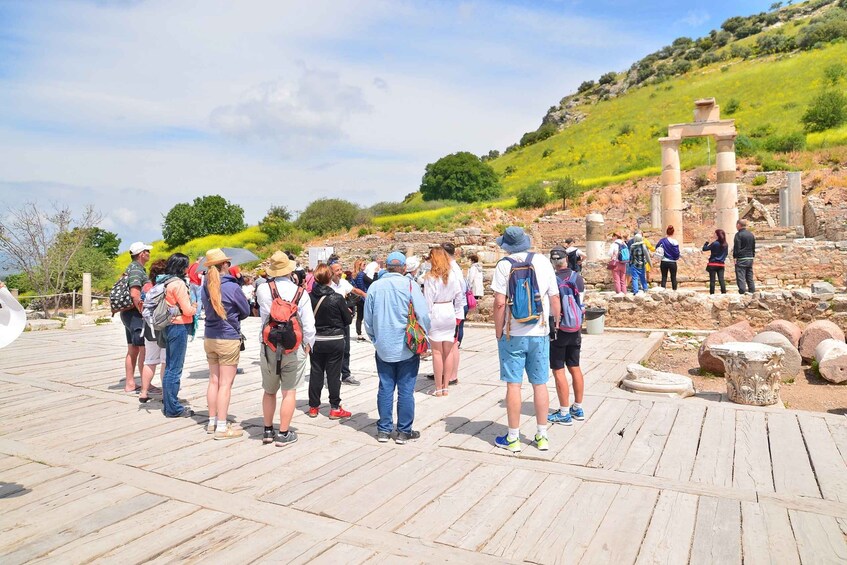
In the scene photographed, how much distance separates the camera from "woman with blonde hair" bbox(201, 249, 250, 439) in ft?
18.1

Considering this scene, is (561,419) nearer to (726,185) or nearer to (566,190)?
(726,185)

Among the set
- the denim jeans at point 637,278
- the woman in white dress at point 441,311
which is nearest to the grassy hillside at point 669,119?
the denim jeans at point 637,278

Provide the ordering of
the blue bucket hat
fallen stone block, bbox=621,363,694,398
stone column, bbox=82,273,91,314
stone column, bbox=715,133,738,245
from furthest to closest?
stone column, bbox=715,133,738,245 → stone column, bbox=82,273,91,314 → fallen stone block, bbox=621,363,694,398 → the blue bucket hat

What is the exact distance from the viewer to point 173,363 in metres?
6.24

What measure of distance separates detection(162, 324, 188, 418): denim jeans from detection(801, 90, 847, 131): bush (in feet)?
161

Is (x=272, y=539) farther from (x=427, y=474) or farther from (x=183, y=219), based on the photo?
(x=183, y=219)

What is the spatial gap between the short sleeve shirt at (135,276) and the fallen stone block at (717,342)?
762cm

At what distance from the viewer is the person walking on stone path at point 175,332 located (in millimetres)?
6152

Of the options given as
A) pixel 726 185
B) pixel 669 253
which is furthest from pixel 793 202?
pixel 669 253

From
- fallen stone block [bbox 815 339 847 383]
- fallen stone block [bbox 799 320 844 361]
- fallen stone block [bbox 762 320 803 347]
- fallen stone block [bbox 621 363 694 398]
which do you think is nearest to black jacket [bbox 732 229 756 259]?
fallen stone block [bbox 762 320 803 347]

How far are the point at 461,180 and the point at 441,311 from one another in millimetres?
53267

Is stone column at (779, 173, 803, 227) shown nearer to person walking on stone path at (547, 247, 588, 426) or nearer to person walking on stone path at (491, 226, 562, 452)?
person walking on stone path at (547, 247, 588, 426)

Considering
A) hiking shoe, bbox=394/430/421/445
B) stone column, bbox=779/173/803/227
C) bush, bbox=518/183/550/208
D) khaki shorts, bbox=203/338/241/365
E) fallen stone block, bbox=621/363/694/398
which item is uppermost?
bush, bbox=518/183/550/208

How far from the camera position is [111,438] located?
5.60m
